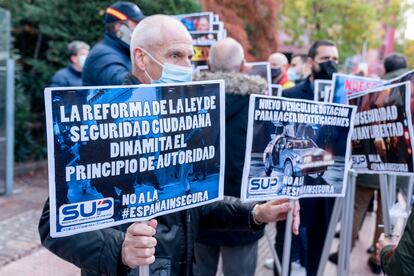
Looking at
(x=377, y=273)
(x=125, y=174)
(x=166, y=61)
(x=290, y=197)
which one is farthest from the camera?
(x=377, y=273)

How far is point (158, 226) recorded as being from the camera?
1952 mm

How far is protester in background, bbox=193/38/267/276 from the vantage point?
3.07 metres

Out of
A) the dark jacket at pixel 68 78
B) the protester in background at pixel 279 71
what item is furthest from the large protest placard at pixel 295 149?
the dark jacket at pixel 68 78

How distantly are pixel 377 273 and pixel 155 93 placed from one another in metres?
4.01

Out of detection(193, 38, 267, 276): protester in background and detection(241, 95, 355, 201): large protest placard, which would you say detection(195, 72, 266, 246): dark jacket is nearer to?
detection(193, 38, 267, 276): protester in background

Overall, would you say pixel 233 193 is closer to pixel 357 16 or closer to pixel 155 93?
pixel 155 93

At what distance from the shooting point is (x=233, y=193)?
3.20m

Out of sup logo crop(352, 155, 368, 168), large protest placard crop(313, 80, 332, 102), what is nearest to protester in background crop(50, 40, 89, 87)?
large protest placard crop(313, 80, 332, 102)

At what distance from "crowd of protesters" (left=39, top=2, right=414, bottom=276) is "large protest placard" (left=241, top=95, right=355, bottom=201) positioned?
A: 0.14 m

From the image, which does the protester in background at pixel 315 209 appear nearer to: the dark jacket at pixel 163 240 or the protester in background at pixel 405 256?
the dark jacket at pixel 163 240

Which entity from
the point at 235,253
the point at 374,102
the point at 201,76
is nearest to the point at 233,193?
the point at 235,253

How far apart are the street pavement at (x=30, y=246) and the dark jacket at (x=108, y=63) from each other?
185 centimetres

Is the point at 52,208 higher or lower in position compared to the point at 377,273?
higher

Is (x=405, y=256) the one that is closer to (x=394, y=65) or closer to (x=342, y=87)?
(x=342, y=87)
